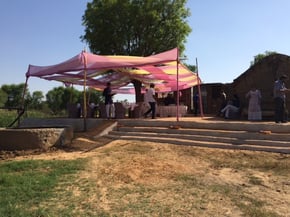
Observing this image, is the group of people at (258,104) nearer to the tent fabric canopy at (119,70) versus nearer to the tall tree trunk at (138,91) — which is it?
the tent fabric canopy at (119,70)

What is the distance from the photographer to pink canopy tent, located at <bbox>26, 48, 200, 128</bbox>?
47.7ft

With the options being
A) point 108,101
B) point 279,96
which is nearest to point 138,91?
point 108,101

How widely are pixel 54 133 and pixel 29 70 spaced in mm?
6074

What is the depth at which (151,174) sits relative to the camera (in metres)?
8.20

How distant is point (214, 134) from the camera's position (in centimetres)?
1134

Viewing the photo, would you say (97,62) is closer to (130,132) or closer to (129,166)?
(130,132)

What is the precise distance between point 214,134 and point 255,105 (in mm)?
4275

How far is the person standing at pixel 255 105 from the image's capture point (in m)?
14.8

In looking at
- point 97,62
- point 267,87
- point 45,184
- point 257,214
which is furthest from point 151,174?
point 267,87

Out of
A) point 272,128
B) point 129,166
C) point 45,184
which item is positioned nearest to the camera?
point 45,184

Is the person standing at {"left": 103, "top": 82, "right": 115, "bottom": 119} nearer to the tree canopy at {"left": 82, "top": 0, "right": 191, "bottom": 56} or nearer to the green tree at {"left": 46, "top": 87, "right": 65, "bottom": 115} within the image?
the tree canopy at {"left": 82, "top": 0, "right": 191, "bottom": 56}

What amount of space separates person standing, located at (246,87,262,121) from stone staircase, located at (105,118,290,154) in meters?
3.12

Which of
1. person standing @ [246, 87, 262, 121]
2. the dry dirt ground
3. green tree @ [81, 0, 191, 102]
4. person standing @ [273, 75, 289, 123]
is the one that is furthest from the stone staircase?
green tree @ [81, 0, 191, 102]

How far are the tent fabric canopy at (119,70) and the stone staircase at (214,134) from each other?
2028 mm
